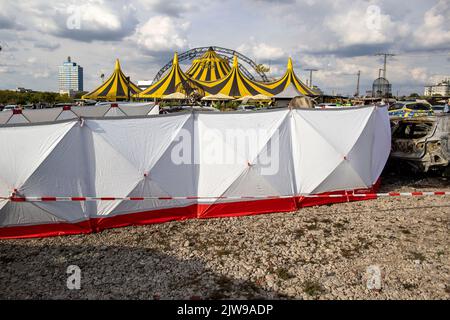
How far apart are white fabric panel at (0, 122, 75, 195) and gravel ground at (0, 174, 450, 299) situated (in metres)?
1.08

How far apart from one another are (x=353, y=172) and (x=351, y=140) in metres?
0.70

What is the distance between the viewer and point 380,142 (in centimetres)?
835

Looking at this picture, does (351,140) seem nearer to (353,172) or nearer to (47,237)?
(353,172)

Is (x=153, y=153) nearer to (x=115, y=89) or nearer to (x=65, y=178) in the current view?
(x=65, y=178)

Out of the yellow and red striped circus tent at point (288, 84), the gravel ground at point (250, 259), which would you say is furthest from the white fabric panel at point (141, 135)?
the yellow and red striped circus tent at point (288, 84)

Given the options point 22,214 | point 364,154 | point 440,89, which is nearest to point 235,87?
point 364,154

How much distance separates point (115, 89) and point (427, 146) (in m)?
33.4

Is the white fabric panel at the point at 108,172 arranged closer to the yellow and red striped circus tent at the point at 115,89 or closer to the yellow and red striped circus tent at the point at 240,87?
the yellow and red striped circus tent at the point at 240,87

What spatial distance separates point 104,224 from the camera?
6039 millimetres

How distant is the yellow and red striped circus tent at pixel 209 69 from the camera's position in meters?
45.5

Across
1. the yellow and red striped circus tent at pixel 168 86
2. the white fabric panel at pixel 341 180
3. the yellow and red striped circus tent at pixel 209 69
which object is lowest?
the white fabric panel at pixel 341 180

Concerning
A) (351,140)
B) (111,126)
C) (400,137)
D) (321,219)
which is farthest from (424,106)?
(111,126)

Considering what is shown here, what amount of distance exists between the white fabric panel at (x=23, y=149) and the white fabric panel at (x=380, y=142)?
6.71 meters
